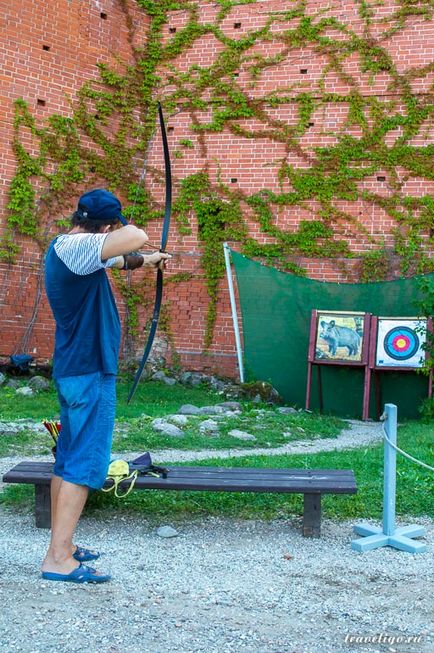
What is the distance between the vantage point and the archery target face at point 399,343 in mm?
9812

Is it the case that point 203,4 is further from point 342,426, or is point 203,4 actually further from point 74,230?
point 74,230

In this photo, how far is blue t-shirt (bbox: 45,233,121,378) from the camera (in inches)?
140

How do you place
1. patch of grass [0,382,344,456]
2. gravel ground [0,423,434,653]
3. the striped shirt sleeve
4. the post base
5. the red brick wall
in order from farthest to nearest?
1. the red brick wall
2. patch of grass [0,382,344,456]
3. the post base
4. the striped shirt sleeve
5. gravel ground [0,423,434,653]

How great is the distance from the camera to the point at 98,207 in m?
3.61

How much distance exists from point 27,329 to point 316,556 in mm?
8082

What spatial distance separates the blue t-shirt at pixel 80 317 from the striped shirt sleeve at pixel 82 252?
0.04 m

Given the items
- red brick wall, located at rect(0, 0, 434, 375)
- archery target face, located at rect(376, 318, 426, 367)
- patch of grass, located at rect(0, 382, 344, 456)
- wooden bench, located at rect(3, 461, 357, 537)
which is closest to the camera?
wooden bench, located at rect(3, 461, 357, 537)

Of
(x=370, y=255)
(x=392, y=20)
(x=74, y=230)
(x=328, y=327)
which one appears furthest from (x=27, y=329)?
(x=74, y=230)

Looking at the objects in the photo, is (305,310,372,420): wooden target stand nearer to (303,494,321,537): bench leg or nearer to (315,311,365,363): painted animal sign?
(315,311,365,363): painted animal sign

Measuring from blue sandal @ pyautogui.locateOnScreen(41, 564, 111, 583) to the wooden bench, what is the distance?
0.81 meters

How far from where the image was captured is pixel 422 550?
4.11m

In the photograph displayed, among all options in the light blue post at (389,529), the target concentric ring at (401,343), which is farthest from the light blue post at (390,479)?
the target concentric ring at (401,343)

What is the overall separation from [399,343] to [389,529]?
5.93 metres

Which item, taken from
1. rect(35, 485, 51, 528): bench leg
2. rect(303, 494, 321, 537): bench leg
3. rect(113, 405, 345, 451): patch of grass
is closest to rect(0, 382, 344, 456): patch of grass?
rect(113, 405, 345, 451): patch of grass
